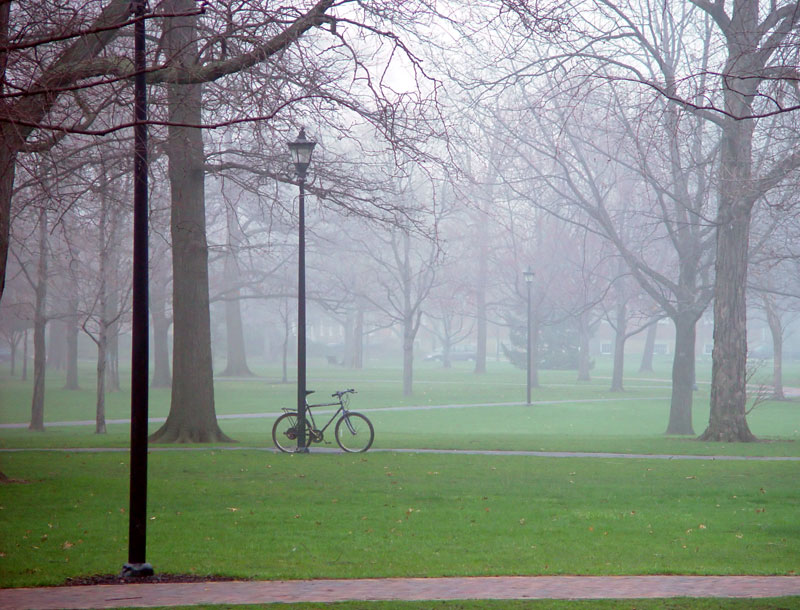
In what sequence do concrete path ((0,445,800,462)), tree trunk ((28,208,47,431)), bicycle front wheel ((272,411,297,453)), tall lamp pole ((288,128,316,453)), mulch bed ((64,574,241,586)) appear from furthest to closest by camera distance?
1. tree trunk ((28,208,47,431))
2. bicycle front wheel ((272,411,297,453))
3. concrete path ((0,445,800,462))
4. tall lamp pole ((288,128,316,453))
5. mulch bed ((64,574,241,586))

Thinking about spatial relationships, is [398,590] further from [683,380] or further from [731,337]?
[683,380]

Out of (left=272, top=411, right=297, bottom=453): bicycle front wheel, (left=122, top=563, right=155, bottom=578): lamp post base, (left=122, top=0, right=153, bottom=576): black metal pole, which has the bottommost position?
(left=122, top=563, right=155, bottom=578): lamp post base

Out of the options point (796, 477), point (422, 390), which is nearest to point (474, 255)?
point (422, 390)

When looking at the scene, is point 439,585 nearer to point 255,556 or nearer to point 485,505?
point 255,556

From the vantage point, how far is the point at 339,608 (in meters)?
5.87

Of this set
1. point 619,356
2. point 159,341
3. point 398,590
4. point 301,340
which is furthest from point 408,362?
point 398,590

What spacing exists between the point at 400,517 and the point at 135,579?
3.44 m

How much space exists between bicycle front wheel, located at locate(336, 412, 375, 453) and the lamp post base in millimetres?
8933

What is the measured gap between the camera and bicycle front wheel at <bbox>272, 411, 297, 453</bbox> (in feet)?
51.5

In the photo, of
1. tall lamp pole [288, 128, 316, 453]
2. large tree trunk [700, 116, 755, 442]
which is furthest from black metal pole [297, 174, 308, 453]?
large tree trunk [700, 116, 755, 442]

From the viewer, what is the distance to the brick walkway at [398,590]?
614 centimetres

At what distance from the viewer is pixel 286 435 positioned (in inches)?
620

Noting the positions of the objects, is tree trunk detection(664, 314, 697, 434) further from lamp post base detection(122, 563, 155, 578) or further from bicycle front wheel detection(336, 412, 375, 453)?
lamp post base detection(122, 563, 155, 578)

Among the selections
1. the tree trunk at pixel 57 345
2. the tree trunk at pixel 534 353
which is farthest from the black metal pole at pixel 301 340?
the tree trunk at pixel 57 345
